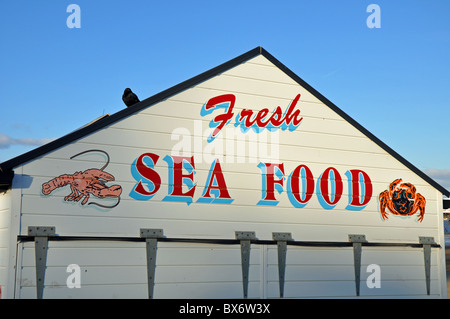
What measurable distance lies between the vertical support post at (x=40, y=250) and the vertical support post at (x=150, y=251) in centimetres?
175

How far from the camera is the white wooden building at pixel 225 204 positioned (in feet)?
32.8

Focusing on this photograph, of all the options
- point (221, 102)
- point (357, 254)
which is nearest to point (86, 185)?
point (221, 102)

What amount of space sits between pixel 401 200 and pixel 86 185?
7291 mm

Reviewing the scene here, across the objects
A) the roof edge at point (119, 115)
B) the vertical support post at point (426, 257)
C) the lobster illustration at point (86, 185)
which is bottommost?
the vertical support post at point (426, 257)

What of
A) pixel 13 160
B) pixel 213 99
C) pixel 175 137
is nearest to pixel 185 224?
pixel 175 137

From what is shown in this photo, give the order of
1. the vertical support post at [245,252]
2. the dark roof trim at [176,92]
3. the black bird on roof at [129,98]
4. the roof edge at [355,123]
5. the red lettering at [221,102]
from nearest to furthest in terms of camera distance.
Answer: the dark roof trim at [176,92]
the vertical support post at [245,252]
the red lettering at [221,102]
the black bird on roof at [129,98]
the roof edge at [355,123]

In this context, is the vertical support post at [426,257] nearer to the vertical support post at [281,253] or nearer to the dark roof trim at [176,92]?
the dark roof trim at [176,92]

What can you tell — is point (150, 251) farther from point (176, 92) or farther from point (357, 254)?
point (357, 254)

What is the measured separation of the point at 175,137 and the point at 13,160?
3.07m

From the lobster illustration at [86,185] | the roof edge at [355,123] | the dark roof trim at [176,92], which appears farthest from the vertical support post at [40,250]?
the roof edge at [355,123]

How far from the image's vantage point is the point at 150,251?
34.8 feet
